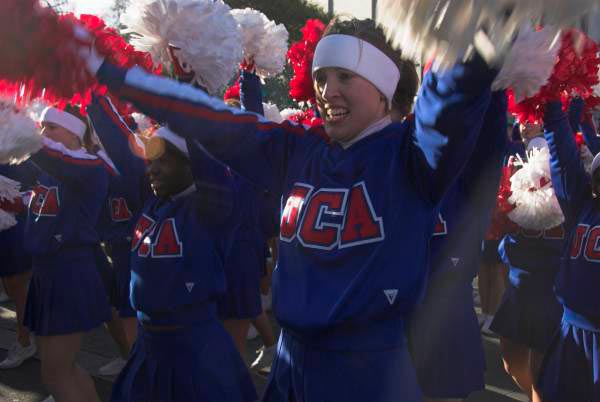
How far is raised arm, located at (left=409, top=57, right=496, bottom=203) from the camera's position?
4.37 feet

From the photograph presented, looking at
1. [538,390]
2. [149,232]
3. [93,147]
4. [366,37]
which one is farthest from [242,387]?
[93,147]

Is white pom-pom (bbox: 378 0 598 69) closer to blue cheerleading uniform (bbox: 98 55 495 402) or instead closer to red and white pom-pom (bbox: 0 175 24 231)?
blue cheerleading uniform (bbox: 98 55 495 402)

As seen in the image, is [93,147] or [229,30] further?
[93,147]

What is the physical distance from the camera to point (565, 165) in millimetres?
3215

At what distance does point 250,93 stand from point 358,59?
6.14ft

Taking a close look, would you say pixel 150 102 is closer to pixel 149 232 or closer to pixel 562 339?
pixel 149 232

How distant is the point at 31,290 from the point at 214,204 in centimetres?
177

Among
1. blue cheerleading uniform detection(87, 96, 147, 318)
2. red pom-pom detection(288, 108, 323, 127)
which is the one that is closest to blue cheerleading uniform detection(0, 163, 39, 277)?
blue cheerleading uniform detection(87, 96, 147, 318)

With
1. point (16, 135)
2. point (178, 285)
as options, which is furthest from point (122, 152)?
point (178, 285)

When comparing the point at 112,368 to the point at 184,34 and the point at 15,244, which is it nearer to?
the point at 15,244

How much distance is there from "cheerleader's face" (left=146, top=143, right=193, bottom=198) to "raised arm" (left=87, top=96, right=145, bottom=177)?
14 cm

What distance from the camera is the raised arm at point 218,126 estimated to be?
179cm

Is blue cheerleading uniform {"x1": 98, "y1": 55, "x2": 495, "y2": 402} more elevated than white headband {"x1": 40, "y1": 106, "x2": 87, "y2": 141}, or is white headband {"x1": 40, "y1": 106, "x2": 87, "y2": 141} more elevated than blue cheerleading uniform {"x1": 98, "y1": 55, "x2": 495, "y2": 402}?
white headband {"x1": 40, "y1": 106, "x2": 87, "y2": 141}

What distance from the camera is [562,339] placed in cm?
321
